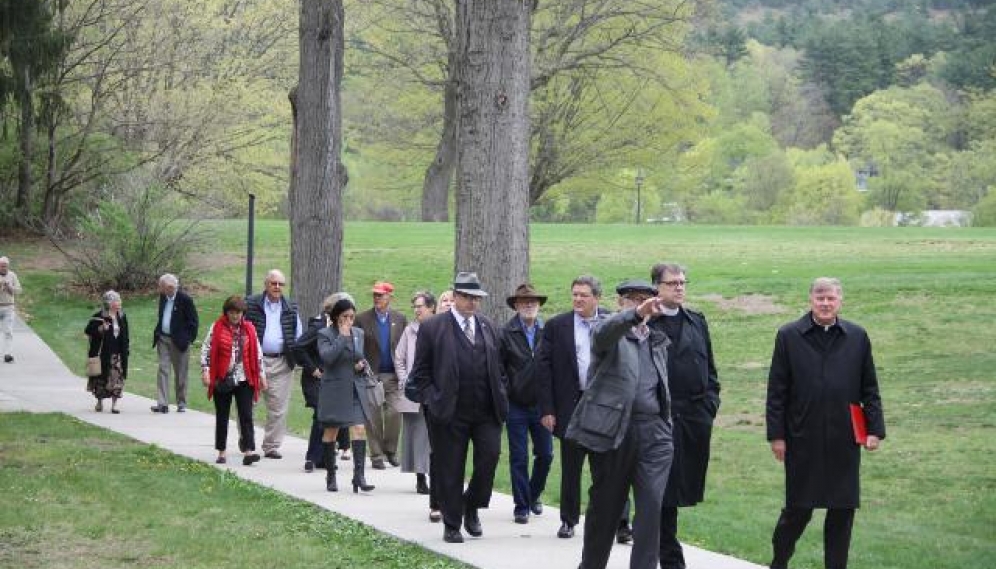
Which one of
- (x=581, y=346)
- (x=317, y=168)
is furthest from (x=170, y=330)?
(x=581, y=346)

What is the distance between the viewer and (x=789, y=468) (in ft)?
33.1

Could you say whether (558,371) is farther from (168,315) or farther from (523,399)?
(168,315)

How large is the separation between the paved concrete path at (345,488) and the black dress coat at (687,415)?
677 mm

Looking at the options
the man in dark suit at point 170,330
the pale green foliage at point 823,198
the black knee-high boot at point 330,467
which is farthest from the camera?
the pale green foliage at point 823,198

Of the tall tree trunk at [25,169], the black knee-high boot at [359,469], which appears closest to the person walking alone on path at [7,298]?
the tall tree trunk at [25,169]

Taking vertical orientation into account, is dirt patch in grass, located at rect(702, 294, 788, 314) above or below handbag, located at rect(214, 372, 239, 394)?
below

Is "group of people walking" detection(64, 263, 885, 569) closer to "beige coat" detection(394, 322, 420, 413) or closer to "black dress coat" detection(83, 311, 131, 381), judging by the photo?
"beige coat" detection(394, 322, 420, 413)

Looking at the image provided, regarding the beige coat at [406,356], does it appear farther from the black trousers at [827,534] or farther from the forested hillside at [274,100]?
the forested hillside at [274,100]

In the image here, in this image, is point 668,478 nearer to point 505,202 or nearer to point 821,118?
point 505,202

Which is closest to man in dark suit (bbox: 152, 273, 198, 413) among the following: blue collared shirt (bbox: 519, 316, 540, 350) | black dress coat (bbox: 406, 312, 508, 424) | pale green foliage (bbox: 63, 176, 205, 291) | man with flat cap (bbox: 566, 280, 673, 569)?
blue collared shirt (bbox: 519, 316, 540, 350)

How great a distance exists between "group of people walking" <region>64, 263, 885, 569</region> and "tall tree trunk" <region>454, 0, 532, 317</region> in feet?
6.53

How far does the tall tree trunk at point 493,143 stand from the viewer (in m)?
16.5

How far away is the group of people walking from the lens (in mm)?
9734

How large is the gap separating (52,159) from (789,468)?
3006 centimetres
